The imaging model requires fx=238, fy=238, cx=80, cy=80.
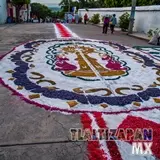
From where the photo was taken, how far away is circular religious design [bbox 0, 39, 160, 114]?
14.1 feet

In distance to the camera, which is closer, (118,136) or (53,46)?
(118,136)

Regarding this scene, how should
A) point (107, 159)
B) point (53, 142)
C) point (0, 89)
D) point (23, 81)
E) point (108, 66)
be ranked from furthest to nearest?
point (108, 66)
point (23, 81)
point (0, 89)
point (53, 142)
point (107, 159)

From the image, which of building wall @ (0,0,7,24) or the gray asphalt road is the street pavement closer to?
the gray asphalt road

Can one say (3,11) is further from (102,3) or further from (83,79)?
(83,79)

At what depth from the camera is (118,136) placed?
3.26 m

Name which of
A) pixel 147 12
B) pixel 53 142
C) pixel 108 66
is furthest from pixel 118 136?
pixel 147 12

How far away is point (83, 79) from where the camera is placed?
217 inches

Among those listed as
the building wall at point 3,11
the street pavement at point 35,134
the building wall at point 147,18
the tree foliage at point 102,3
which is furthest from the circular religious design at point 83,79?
the building wall at point 3,11

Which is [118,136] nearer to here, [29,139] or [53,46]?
[29,139]

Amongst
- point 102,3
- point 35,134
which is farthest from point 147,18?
point 102,3

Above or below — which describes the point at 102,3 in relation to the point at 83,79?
above

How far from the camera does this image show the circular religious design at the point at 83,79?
4.29 metres

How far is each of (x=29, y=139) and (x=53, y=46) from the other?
22.6 ft

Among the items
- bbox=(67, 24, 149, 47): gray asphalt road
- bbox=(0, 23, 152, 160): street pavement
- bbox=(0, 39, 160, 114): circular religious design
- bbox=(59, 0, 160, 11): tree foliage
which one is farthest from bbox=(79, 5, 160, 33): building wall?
bbox=(0, 23, 152, 160): street pavement
